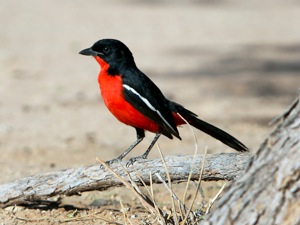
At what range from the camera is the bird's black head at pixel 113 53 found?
6.18 meters

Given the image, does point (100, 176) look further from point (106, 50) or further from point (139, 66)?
point (139, 66)

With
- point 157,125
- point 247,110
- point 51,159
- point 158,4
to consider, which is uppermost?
point 158,4

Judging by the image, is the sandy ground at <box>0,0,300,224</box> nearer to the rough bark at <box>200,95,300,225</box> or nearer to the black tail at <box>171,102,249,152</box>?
the black tail at <box>171,102,249,152</box>

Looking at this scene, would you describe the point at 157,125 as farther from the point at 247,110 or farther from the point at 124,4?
the point at 124,4

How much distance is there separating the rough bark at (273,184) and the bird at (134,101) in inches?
77.2

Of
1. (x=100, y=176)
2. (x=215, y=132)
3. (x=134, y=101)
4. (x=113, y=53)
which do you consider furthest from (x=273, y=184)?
(x=113, y=53)

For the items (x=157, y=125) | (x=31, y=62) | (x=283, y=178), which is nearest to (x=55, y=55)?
(x=31, y=62)

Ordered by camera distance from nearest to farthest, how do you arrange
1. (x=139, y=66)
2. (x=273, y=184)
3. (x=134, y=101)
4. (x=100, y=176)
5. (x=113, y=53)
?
1. (x=273, y=184)
2. (x=100, y=176)
3. (x=134, y=101)
4. (x=113, y=53)
5. (x=139, y=66)

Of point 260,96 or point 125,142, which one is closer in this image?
point 125,142

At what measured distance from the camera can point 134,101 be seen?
19.6 ft

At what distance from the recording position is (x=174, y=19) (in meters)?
17.2

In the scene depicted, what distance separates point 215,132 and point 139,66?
23.8 feet

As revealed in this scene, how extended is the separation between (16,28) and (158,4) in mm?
3937

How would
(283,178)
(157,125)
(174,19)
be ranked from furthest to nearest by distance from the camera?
(174,19) < (157,125) < (283,178)
